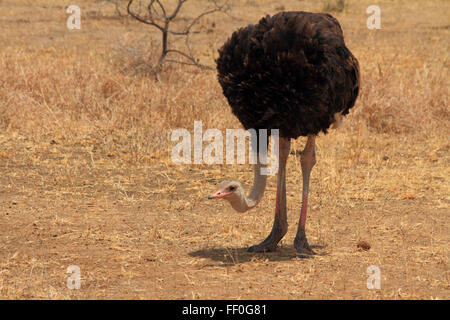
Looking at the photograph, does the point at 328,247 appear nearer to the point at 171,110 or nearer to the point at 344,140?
the point at 344,140

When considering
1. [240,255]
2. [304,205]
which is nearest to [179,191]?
[240,255]

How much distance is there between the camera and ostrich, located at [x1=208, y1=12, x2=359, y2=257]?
4.84 metres

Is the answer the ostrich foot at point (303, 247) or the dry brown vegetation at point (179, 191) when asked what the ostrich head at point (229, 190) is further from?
the ostrich foot at point (303, 247)

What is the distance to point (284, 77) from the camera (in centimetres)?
485

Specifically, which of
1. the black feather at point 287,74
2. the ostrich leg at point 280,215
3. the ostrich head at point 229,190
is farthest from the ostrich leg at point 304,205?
the ostrich head at point 229,190

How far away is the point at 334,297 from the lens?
14.6 ft

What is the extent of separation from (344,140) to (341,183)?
1455 mm

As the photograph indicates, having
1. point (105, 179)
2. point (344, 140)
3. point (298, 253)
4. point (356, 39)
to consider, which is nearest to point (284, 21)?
point (298, 253)

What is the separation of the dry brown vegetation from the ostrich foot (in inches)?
3.9

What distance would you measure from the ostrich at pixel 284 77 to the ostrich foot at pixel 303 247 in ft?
1.76

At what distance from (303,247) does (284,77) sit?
1.25 metres

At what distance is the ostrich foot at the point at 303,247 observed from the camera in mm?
5285

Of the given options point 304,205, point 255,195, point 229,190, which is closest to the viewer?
point 229,190

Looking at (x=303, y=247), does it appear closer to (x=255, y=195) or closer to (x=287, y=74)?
(x=255, y=195)
